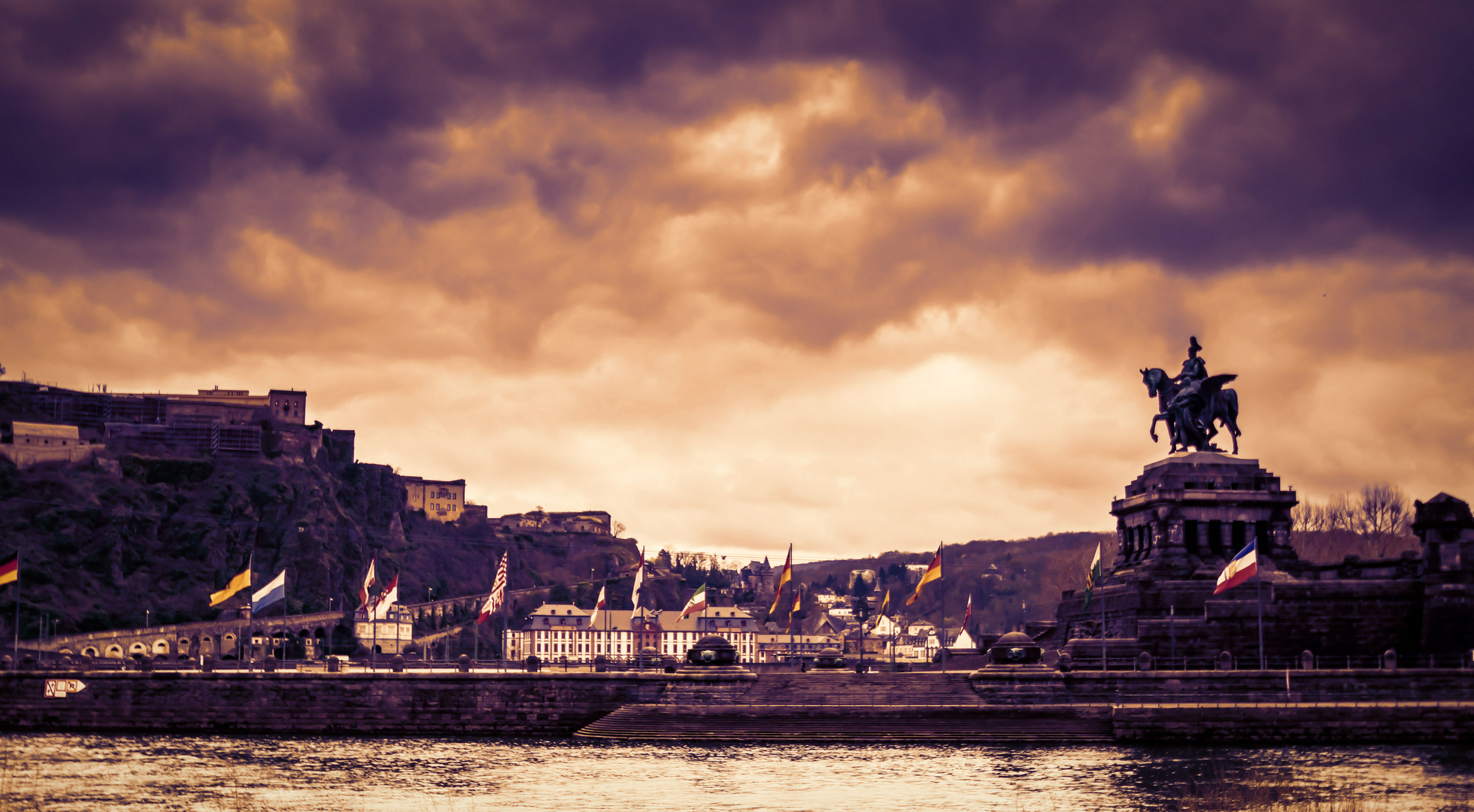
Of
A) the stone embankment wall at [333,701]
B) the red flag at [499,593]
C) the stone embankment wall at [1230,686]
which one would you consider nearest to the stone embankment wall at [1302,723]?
the stone embankment wall at [1230,686]

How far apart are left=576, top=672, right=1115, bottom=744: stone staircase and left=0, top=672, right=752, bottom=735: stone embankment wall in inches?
60.5

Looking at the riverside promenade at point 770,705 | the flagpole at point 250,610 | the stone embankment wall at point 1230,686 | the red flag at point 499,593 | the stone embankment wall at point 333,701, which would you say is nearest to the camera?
the riverside promenade at point 770,705

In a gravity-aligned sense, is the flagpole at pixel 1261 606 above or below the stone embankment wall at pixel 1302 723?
above

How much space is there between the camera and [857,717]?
60.1 metres

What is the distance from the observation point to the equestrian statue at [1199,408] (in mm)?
74000

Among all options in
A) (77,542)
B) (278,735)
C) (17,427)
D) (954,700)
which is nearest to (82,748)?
(278,735)

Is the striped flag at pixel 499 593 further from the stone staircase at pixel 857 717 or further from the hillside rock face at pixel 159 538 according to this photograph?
the hillside rock face at pixel 159 538

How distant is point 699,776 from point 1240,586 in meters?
31.8

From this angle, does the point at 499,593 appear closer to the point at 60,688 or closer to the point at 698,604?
the point at 698,604

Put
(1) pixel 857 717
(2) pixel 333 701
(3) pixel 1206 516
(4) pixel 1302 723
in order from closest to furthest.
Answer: (4) pixel 1302 723 → (1) pixel 857 717 → (2) pixel 333 701 → (3) pixel 1206 516

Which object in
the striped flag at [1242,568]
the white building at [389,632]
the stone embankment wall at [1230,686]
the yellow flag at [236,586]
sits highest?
the striped flag at [1242,568]

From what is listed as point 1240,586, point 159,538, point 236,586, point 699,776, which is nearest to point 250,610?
point 236,586

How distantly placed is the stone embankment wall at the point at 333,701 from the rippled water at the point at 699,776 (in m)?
4.81

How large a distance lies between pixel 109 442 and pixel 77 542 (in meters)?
28.9
